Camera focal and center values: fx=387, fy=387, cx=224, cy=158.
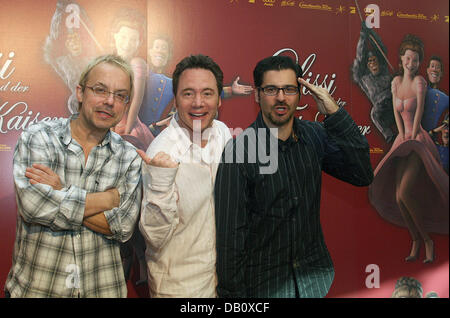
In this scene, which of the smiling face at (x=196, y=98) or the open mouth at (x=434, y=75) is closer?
the smiling face at (x=196, y=98)

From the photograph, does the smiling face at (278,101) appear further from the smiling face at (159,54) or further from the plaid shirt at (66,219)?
the plaid shirt at (66,219)

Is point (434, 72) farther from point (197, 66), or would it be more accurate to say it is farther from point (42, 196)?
point (42, 196)

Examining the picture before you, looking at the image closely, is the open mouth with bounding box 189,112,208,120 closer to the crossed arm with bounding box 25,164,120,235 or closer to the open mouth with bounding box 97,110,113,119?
the open mouth with bounding box 97,110,113,119

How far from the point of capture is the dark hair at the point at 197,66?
2732mm

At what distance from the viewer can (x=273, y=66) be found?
2.81m

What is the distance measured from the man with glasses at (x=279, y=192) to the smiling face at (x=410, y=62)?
85 cm

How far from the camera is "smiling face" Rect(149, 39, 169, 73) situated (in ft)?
9.04

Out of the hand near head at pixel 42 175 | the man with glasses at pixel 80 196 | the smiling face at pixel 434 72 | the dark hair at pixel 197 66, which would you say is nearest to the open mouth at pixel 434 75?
the smiling face at pixel 434 72

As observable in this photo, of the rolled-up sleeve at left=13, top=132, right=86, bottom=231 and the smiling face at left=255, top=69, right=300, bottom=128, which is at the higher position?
the smiling face at left=255, top=69, right=300, bottom=128

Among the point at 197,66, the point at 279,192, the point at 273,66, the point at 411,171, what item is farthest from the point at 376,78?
the point at 197,66

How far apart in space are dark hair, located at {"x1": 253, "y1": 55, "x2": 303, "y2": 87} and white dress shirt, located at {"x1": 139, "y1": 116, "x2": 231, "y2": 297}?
1.77 feet

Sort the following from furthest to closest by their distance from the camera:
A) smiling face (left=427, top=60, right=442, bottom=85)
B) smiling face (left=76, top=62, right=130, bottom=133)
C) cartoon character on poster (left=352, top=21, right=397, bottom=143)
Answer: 1. smiling face (left=427, top=60, right=442, bottom=85)
2. cartoon character on poster (left=352, top=21, right=397, bottom=143)
3. smiling face (left=76, top=62, right=130, bottom=133)

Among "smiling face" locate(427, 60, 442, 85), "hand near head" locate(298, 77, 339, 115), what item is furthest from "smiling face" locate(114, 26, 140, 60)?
"smiling face" locate(427, 60, 442, 85)
